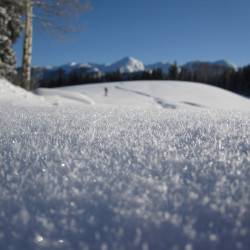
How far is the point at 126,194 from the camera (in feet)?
1.82

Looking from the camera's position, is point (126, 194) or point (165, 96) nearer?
point (126, 194)

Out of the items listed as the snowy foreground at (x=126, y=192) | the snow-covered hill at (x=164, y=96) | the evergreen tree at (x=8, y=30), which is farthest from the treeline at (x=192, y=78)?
the snowy foreground at (x=126, y=192)

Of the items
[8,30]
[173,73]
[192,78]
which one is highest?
[173,73]

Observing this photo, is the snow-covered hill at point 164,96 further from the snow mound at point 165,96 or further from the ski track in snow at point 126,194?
the ski track in snow at point 126,194

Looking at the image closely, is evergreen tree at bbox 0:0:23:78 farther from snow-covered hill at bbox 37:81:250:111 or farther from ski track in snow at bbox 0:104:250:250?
ski track in snow at bbox 0:104:250:250

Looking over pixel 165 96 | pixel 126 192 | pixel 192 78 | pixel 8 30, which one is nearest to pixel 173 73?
pixel 192 78

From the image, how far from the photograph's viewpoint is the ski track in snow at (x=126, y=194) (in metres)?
0.46

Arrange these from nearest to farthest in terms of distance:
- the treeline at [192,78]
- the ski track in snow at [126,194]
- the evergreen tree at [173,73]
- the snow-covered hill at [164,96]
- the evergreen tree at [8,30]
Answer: the ski track in snow at [126,194] < the evergreen tree at [8,30] < the snow-covered hill at [164,96] < the treeline at [192,78] < the evergreen tree at [173,73]

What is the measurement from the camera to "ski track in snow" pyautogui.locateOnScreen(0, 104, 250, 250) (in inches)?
18.2

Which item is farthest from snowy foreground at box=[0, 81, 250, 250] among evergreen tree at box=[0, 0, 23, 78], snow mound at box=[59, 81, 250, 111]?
snow mound at box=[59, 81, 250, 111]

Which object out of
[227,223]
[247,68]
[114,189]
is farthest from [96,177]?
[247,68]

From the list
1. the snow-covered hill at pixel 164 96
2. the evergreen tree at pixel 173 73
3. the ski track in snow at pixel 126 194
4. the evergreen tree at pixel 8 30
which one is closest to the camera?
the ski track in snow at pixel 126 194

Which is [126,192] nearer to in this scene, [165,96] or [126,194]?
[126,194]

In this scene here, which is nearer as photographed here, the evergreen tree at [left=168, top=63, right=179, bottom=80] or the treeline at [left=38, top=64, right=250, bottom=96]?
the treeline at [left=38, top=64, right=250, bottom=96]
